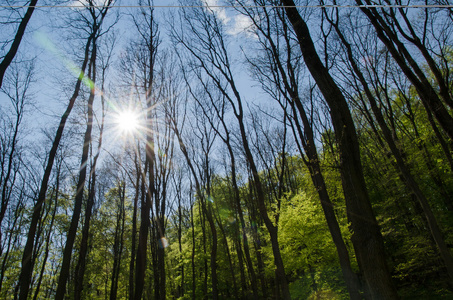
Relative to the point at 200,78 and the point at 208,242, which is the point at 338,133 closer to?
the point at 200,78

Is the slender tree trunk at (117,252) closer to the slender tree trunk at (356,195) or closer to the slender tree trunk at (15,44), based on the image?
the slender tree trunk at (15,44)

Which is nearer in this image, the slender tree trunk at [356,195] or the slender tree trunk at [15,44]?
the slender tree trunk at [356,195]

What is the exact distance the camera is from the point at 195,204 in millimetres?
20969

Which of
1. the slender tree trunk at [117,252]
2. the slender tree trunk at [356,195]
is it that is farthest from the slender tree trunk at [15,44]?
the slender tree trunk at [117,252]

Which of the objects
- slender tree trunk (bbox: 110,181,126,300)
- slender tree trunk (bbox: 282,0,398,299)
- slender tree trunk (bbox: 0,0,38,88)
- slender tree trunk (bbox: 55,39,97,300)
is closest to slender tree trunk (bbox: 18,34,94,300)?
slender tree trunk (bbox: 55,39,97,300)

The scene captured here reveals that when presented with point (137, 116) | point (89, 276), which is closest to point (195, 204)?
point (89, 276)

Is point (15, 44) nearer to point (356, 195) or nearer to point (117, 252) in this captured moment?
point (356, 195)

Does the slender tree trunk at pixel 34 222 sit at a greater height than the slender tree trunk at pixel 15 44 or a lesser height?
lesser

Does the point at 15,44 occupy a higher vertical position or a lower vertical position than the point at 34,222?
A: higher

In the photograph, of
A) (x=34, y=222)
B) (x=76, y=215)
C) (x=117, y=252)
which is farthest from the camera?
(x=117, y=252)

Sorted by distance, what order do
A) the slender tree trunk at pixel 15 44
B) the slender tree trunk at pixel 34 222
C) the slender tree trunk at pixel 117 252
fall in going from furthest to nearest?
1. the slender tree trunk at pixel 117 252
2. the slender tree trunk at pixel 34 222
3. the slender tree trunk at pixel 15 44

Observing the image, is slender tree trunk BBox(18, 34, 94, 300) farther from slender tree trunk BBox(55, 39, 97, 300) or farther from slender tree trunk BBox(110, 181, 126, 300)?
slender tree trunk BBox(110, 181, 126, 300)

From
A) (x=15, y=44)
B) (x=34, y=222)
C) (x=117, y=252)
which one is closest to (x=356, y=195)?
(x=15, y=44)

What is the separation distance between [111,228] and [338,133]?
20024 mm
